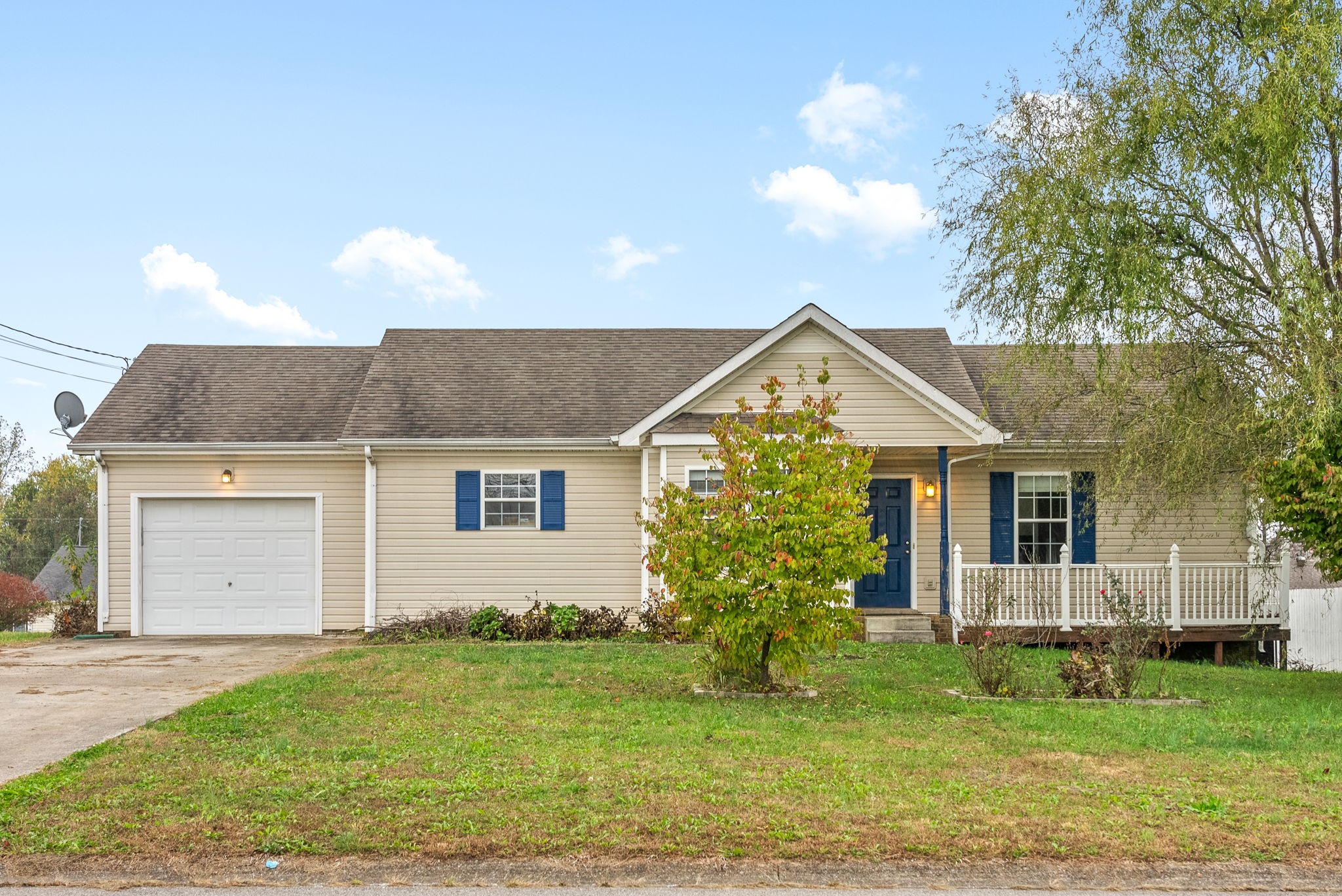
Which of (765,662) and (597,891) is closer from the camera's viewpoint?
(597,891)

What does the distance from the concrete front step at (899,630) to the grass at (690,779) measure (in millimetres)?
5009

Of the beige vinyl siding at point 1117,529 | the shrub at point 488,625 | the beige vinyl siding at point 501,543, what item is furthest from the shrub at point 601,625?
the beige vinyl siding at point 1117,529

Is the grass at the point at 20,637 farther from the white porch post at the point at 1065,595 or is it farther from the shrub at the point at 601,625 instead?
the white porch post at the point at 1065,595

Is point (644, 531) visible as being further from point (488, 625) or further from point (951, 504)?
point (951, 504)

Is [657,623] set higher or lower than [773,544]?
lower

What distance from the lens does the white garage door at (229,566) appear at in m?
17.1

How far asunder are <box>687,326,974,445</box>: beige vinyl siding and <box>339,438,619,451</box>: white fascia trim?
6.30 ft

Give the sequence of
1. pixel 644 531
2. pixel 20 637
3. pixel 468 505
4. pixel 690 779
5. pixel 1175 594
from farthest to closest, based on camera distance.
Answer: pixel 20 637
pixel 468 505
pixel 644 531
pixel 1175 594
pixel 690 779

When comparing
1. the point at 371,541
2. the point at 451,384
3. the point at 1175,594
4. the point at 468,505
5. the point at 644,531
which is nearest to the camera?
the point at 1175,594

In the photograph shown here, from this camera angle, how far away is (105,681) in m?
11.5

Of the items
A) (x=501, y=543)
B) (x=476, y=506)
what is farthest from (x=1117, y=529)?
(x=476, y=506)

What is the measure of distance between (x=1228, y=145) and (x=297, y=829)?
11259 millimetres

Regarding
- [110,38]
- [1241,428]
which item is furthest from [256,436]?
[1241,428]

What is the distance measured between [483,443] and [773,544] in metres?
8.14
